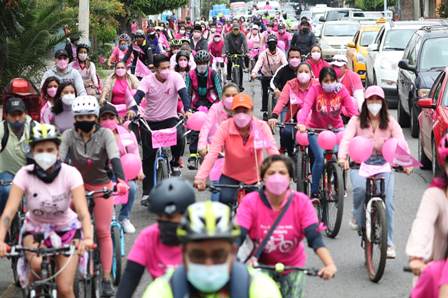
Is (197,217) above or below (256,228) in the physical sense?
Answer: above

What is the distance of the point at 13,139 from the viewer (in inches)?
414

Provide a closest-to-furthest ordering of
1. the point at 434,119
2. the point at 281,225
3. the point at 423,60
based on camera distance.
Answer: the point at 281,225
the point at 434,119
the point at 423,60

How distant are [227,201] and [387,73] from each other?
15.4m

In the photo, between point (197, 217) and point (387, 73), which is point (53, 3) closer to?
point (387, 73)

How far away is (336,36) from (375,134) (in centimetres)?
3025

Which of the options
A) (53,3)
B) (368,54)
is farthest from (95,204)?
(368,54)

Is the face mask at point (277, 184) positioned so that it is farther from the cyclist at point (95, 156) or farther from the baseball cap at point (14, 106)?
the baseball cap at point (14, 106)

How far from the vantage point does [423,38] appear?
20406 mm

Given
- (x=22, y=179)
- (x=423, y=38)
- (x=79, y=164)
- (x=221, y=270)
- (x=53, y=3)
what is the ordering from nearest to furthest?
(x=221, y=270), (x=22, y=179), (x=79, y=164), (x=423, y=38), (x=53, y=3)

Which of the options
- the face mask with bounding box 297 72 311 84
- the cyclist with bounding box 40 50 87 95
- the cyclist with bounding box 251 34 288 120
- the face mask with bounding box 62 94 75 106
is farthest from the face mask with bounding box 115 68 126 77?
the cyclist with bounding box 251 34 288 120

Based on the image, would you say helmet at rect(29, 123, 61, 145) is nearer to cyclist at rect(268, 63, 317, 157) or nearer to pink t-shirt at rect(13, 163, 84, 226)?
pink t-shirt at rect(13, 163, 84, 226)

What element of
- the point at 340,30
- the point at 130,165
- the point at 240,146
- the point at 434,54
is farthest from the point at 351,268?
the point at 340,30

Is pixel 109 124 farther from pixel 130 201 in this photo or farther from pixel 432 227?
pixel 432 227

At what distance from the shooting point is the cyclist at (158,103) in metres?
14.7
